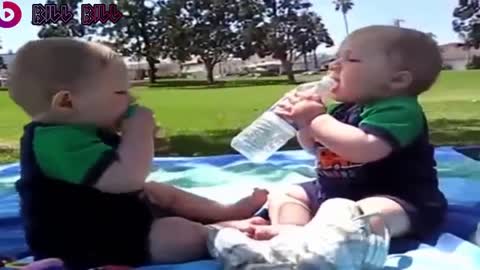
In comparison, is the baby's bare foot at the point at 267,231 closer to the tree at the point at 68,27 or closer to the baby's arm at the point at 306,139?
the baby's arm at the point at 306,139

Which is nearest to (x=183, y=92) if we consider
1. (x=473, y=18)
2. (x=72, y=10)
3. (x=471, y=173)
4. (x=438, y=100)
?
(x=438, y=100)

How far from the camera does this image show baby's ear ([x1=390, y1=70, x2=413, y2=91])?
1.24 m

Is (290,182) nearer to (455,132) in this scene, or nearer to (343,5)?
(343,5)

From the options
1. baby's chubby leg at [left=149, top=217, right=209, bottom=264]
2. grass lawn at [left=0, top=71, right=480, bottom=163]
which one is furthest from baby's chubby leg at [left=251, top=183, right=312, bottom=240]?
grass lawn at [left=0, top=71, right=480, bottom=163]

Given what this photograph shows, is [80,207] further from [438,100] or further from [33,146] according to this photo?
[438,100]

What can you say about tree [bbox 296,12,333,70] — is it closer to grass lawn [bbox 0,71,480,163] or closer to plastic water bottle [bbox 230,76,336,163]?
grass lawn [bbox 0,71,480,163]

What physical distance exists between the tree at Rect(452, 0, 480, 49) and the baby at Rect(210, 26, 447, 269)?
276 cm

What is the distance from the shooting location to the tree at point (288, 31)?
427 cm

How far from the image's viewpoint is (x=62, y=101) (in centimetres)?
112

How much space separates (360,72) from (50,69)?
1.58 ft

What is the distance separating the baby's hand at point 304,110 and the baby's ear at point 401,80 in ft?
0.38

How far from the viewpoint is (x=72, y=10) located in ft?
9.96

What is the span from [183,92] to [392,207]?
5687 millimetres

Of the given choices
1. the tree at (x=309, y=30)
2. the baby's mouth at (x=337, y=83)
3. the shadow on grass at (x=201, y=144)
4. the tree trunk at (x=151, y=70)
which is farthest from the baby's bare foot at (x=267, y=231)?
the tree trunk at (x=151, y=70)
